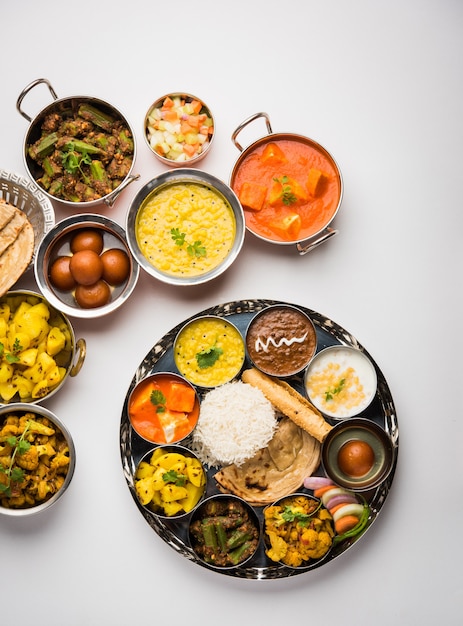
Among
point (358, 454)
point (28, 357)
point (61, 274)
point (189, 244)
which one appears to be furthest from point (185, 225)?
point (358, 454)

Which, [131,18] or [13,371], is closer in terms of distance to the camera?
[13,371]

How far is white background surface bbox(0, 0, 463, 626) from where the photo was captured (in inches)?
158

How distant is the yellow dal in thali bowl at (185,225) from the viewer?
3.95 meters

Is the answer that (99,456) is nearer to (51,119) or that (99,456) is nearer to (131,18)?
(51,119)

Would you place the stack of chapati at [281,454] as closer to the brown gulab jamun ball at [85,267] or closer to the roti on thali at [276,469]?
the roti on thali at [276,469]

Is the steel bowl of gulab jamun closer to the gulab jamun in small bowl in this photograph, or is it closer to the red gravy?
the red gravy

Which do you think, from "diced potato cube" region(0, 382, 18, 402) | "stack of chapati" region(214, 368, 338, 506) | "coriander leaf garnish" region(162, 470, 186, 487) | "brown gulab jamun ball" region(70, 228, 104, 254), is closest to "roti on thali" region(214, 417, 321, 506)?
"stack of chapati" region(214, 368, 338, 506)

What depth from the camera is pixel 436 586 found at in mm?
4086

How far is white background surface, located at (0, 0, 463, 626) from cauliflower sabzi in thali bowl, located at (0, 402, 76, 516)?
276 millimetres

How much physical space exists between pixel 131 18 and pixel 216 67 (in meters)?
0.68

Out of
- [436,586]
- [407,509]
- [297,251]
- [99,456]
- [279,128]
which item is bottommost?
[436,586]

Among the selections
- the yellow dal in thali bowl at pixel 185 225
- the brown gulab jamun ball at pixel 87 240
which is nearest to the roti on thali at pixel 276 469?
the yellow dal in thali bowl at pixel 185 225

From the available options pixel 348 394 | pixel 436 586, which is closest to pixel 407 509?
pixel 436 586

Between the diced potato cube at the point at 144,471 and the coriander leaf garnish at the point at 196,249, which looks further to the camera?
the coriander leaf garnish at the point at 196,249
